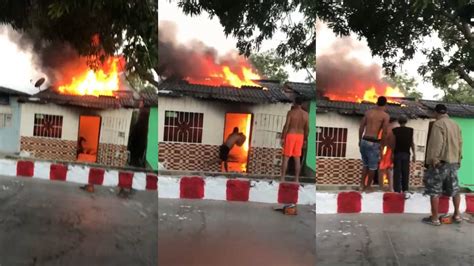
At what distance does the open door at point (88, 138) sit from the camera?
3303 millimetres

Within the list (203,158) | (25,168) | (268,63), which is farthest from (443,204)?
(25,168)

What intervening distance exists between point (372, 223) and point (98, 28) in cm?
Result: 202

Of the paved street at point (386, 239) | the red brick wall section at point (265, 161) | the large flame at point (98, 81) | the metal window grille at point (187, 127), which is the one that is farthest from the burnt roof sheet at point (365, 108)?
the large flame at point (98, 81)

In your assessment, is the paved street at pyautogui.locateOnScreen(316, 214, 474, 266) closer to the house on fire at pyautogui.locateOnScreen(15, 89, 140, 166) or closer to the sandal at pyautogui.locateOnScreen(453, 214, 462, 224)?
the sandal at pyautogui.locateOnScreen(453, 214, 462, 224)

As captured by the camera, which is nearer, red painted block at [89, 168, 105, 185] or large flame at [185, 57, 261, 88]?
large flame at [185, 57, 261, 88]

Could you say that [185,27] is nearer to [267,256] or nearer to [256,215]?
[256,215]

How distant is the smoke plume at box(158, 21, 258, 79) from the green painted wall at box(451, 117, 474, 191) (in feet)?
4.18

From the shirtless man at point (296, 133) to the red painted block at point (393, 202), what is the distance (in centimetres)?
52

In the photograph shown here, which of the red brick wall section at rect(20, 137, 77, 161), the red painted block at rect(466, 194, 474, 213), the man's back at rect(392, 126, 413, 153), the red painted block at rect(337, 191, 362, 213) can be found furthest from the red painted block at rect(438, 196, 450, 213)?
the red brick wall section at rect(20, 137, 77, 161)

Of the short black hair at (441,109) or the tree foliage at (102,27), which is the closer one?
the short black hair at (441,109)

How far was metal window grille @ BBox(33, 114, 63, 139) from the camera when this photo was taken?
10.9ft

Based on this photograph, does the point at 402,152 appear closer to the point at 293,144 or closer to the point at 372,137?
the point at 372,137

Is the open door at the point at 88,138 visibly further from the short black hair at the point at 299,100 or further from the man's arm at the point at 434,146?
the man's arm at the point at 434,146

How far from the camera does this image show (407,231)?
303 cm
